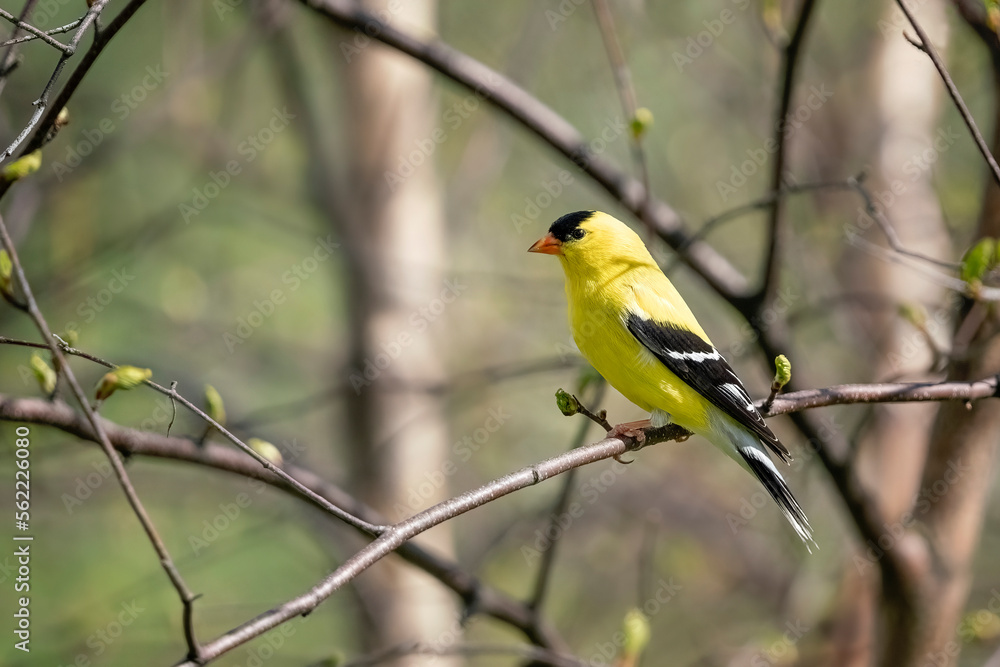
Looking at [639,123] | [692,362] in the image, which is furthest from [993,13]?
[692,362]

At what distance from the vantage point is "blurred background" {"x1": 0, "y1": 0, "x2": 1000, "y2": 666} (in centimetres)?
444

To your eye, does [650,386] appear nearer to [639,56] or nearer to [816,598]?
[816,598]

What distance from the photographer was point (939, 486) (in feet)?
11.0

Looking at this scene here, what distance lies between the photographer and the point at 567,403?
2.27 metres

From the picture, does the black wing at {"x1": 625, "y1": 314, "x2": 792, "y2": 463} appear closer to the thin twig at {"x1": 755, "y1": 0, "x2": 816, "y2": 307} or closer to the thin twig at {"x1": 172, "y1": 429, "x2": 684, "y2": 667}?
the thin twig at {"x1": 755, "y1": 0, "x2": 816, "y2": 307}

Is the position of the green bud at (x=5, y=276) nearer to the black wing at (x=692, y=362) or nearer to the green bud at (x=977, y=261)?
the black wing at (x=692, y=362)

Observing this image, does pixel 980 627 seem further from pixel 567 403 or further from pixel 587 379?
pixel 567 403

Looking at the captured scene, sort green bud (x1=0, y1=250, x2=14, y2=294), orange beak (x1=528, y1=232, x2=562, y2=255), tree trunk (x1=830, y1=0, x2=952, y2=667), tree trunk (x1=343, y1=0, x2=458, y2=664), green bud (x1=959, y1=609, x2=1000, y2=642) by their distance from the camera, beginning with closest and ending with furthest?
green bud (x1=0, y1=250, x2=14, y2=294) → green bud (x1=959, y1=609, x2=1000, y2=642) → orange beak (x1=528, y1=232, x2=562, y2=255) → tree trunk (x1=343, y1=0, x2=458, y2=664) → tree trunk (x1=830, y1=0, x2=952, y2=667)

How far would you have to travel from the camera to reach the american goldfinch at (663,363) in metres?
3.13

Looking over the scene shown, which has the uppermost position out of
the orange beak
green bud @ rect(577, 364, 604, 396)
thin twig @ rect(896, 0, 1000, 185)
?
the orange beak

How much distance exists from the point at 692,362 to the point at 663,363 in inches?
4.5

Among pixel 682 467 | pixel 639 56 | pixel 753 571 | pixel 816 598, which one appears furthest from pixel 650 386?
pixel 639 56

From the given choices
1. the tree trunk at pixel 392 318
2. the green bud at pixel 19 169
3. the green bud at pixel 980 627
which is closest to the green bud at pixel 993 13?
the green bud at pixel 19 169

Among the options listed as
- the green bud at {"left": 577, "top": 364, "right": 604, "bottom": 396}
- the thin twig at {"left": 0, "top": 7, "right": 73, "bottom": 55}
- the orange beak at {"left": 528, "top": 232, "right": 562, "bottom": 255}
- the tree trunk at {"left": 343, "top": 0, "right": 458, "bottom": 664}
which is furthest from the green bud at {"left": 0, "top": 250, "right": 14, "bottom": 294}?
the tree trunk at {"left": 343, "top": 0, "right": 458, "bottom": 664}
